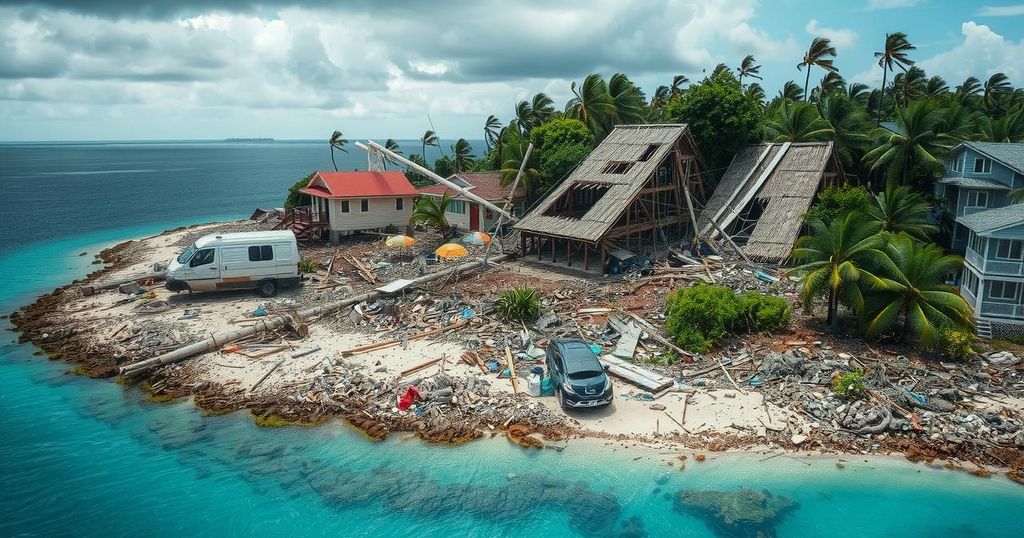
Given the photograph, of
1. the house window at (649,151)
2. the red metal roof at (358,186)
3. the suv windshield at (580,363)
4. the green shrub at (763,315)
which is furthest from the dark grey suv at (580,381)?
the red metal roof at (358,186)

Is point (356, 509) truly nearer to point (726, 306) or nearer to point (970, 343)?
point (726, 306)

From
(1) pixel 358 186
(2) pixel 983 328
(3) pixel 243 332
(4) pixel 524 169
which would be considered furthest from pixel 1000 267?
(1) pixel 358 186

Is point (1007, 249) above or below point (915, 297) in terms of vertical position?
above

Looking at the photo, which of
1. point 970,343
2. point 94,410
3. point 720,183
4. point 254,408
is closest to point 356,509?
point 254,408

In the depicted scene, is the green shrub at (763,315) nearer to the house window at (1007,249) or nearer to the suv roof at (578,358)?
the suv roof at (578,358)

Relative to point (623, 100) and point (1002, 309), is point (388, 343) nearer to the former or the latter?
point (1002, 309)
